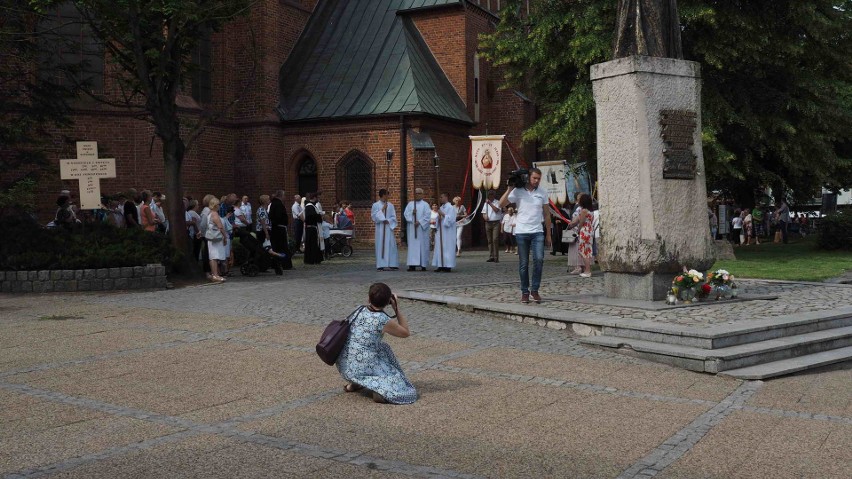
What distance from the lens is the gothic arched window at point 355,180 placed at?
29.5 metres

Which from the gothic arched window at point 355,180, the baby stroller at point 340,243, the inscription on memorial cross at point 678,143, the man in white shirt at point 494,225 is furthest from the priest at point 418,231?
the gothic arched window at point 355,180

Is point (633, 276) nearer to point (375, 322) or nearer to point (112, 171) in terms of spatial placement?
point (375, 322)

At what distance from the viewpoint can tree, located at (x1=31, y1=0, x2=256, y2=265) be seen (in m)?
14.7

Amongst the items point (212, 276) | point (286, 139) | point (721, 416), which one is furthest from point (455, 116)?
point (721, 416)

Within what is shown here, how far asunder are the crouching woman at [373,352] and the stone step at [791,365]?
3.08m

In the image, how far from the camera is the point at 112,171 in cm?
1570

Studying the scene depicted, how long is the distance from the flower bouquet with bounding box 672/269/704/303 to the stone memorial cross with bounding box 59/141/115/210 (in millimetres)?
10468

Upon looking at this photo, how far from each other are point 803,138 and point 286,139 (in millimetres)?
17815

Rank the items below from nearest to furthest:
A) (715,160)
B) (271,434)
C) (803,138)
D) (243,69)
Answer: (271,434) → (715,160) → (803,138) → (243,69)

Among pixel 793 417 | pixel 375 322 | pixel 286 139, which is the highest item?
pixel 286 139

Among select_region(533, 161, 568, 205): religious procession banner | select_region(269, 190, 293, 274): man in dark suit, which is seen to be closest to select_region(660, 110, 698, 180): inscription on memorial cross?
select_region(269, 190, 293, 274): man in dark suit

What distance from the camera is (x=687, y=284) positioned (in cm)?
1039

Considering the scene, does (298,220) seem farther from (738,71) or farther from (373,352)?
(373,352)

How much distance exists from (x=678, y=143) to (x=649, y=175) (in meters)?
0.66
